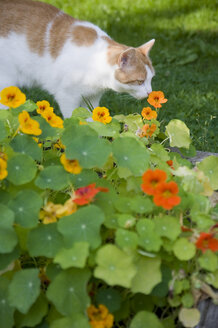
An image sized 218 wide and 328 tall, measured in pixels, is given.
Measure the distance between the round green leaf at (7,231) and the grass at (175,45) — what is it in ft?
6.37

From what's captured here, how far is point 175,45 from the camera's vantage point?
542 centimetres

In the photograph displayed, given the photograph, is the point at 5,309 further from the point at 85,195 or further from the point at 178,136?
the point at 178,136

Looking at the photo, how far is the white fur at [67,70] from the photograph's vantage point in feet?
10.7

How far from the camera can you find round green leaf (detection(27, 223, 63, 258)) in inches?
47.3

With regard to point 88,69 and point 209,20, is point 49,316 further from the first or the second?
point 209,20

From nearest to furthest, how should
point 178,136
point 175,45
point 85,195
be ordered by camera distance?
1. point 85,195
2. point 178,136
3. point 175,45

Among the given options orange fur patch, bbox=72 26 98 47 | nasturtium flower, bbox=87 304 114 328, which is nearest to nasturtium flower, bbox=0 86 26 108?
nasturtium flower, bbox=87 304 114 328

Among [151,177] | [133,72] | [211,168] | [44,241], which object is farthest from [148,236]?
[133,72]

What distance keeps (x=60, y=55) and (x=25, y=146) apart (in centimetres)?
203

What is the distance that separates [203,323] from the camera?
128 cm

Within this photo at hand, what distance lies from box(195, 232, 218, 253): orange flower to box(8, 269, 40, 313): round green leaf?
41 cm

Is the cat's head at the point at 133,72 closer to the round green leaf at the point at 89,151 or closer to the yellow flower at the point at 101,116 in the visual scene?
the yellow flower at the point at 101,116

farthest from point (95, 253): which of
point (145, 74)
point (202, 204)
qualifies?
point (145, 74)

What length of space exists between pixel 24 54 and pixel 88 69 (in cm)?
48
